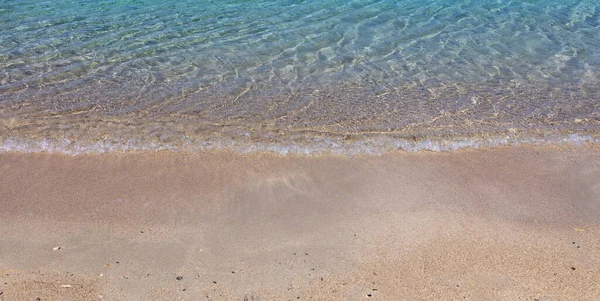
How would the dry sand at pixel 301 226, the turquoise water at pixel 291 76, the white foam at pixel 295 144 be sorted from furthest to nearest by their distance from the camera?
the turquoise water at pixel 291 76
the white foam at pixel 295 144
the dry sand at pixel 301 226

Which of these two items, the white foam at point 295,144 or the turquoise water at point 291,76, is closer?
the white foam at point 295,144

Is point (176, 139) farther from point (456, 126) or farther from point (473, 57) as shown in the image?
point (473, 57)

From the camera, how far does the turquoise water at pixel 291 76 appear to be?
19.9 feet

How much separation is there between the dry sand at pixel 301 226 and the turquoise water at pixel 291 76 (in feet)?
1.64

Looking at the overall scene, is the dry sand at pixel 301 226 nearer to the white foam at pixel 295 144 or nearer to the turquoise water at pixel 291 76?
the white foam at pixel 295 144

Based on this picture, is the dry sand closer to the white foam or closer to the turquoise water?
the white foam

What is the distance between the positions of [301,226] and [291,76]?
12.4 ft

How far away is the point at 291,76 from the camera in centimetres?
771

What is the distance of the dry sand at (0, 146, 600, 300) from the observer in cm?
370

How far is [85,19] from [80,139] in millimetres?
5333

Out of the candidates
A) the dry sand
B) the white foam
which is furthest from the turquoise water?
the dry sand

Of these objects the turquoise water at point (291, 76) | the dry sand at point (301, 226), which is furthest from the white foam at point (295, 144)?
the dry sand at point (301, 226)

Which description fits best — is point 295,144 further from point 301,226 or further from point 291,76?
point 291,76

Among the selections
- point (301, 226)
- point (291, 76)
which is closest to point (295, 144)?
point (301, 226)
